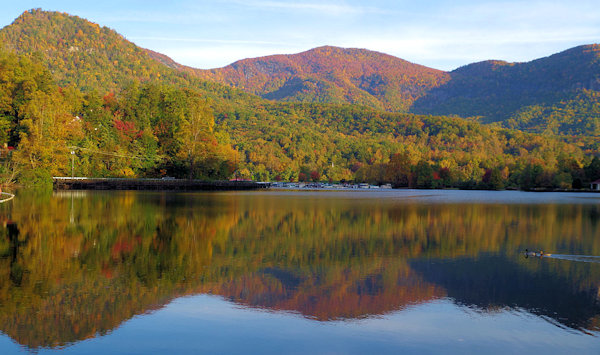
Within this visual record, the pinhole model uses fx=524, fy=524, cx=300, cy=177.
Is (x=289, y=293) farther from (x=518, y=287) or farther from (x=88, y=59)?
(x=88, y=59)

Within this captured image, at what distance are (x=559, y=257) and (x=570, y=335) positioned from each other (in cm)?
882

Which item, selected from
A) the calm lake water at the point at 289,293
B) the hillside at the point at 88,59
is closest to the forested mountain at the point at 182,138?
the hillside at the point at 88,59

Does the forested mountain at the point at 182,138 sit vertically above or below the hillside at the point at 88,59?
below

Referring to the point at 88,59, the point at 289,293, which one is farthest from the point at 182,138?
the point at 88,59

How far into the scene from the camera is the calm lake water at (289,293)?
26.6ft

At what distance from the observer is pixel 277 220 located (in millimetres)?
27891

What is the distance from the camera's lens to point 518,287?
1202cm

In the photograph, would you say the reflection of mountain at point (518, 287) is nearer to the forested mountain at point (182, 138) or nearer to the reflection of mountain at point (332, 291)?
the reflection of mountain at point (332, 291)

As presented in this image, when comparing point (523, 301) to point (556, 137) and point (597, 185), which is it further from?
point (556, 137)

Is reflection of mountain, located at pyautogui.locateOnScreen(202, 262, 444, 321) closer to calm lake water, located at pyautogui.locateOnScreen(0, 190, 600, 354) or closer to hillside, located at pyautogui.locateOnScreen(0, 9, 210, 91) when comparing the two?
calm lake water, located at pyautogui.locateOnScreen(0, 190, 600, 354)

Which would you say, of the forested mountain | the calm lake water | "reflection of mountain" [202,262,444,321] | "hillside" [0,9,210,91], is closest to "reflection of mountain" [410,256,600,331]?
the calm lake water

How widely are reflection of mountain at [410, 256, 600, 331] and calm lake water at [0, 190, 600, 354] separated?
42 millimetres

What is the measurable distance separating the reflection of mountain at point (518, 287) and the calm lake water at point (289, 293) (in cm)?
4

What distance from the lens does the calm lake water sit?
26.6ft
